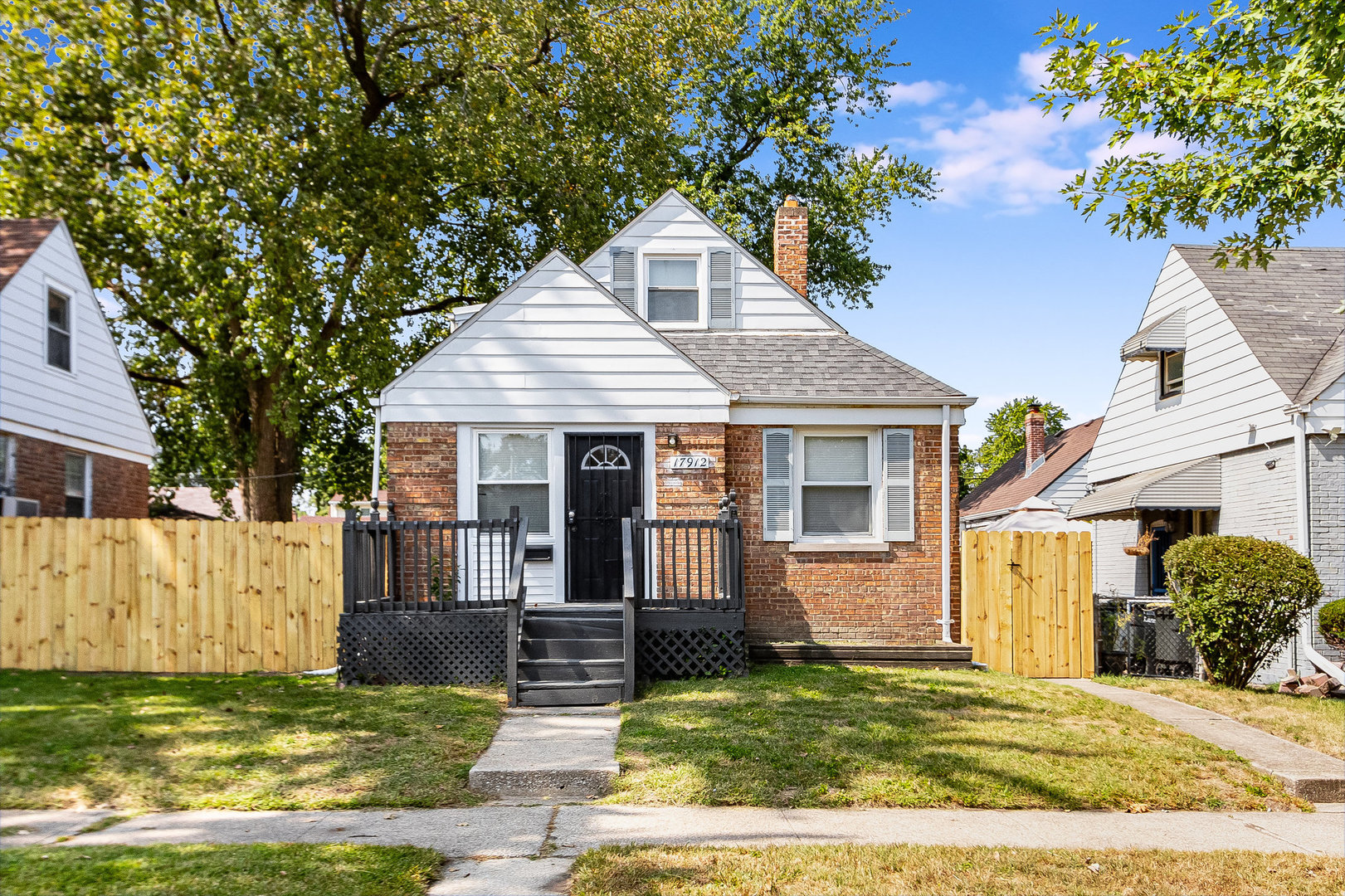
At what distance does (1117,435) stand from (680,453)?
10.3 metres

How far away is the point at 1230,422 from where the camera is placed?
13.6 m

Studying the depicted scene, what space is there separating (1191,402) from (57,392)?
1844cm

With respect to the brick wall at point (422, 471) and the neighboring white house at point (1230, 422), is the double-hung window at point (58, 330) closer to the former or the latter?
the brick wall at point (422, 471)

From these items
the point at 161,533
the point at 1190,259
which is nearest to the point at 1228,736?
the point at 1190,259

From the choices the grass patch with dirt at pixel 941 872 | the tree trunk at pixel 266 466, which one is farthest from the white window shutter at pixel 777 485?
the tree trunk at pixel 266 466

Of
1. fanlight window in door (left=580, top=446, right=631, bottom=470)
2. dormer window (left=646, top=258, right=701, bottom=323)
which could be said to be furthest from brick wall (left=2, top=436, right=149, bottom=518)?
dormer window (left=646, top=258, right=701, bottom=323)

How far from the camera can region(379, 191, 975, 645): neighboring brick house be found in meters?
11.4

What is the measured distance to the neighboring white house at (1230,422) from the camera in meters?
11.9

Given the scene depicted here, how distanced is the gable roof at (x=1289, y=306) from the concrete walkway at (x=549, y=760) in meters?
10.3

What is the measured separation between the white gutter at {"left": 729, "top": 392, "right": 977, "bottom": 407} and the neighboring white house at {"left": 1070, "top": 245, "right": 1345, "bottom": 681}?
161 inches

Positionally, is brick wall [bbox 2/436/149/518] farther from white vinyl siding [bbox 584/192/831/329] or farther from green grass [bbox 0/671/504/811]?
white vinyl siding [bbox 584/192/831/329]

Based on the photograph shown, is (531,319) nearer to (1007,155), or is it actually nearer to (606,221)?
(1007,155)

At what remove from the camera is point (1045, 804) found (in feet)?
20.8

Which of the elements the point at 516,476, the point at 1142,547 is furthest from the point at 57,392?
the point at 1142,547
